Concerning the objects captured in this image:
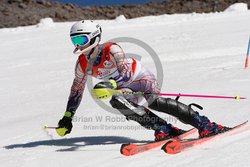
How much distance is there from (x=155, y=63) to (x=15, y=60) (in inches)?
234

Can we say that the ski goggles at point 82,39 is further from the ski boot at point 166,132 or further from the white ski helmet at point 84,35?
the ski boot at point 166,132

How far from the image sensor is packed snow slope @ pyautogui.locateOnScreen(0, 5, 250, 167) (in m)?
4.74

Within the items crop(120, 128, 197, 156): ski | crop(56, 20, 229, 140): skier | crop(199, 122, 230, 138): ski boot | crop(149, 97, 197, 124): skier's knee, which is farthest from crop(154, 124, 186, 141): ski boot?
crop(199, 122, 230, 138): ski boot

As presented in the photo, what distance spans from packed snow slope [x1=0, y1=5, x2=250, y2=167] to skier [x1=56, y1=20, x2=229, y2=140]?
407 mm

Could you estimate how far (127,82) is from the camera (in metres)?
5.14

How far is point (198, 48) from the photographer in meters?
15.8

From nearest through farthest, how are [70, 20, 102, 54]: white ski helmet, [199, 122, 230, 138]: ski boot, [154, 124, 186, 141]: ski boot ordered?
[199, 122, 230, 138]: ski boot
[70, 20, 102, 54]: white ski helmet
[154, 124, 186, 141]: ski boot

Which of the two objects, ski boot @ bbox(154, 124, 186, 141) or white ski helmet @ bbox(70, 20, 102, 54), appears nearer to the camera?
white ski helmet @ bbox(70, 20, 102, 54)

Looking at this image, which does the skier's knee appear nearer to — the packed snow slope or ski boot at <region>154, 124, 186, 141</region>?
ski boot at <region>154, 124, 186, 141</region>

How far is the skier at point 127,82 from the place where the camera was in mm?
5000

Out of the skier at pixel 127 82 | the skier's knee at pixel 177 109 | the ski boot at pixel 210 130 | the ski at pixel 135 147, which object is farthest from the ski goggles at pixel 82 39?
the ski boot at pixel 210 130

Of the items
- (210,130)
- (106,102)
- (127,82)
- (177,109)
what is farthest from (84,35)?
(106,102)

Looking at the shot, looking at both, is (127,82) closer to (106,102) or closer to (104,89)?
(104,89)

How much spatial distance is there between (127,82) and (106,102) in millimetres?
3887
